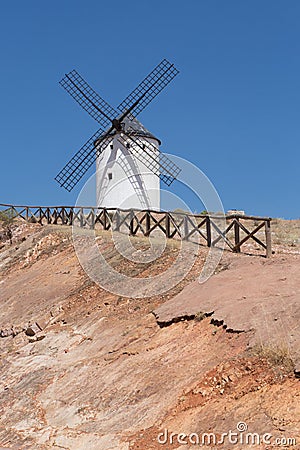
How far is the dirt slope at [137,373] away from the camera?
828 cm

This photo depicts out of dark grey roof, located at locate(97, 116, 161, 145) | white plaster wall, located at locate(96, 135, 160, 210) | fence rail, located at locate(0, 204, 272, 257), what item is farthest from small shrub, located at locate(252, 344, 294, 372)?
dark grey roof, located at locate(97, 116, 161, 145)

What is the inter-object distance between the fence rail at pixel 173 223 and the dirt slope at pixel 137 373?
135 cm

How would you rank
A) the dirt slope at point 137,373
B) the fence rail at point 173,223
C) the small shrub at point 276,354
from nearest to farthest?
the dirt slope at point 137,373
the small shrub at point 276,354
the fence rail at point 173,223

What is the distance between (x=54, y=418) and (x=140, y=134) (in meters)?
26.2

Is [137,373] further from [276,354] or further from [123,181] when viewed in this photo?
[123,181]

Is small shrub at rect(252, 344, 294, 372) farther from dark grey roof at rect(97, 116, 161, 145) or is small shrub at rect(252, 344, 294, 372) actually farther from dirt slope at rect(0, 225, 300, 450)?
dark grey roof at rect(97, 116, 161, 145)

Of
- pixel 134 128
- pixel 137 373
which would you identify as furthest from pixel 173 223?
pixel 134 128

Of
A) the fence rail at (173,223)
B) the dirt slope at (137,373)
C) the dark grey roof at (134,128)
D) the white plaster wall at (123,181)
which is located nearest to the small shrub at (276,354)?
the dirt slope at (137,373)

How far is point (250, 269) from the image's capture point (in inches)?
553

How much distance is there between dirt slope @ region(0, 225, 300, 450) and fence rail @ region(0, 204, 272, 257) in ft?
4.42

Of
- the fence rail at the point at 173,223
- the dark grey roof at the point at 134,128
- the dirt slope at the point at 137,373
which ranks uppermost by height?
the dark grey roof at the point at 134,128

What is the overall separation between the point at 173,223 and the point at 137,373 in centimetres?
1073

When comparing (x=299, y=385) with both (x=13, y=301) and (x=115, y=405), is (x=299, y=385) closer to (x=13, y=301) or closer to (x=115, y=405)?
(x=115, y=405)

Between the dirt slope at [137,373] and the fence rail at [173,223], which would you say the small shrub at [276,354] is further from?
the fence rail at [173,223]
